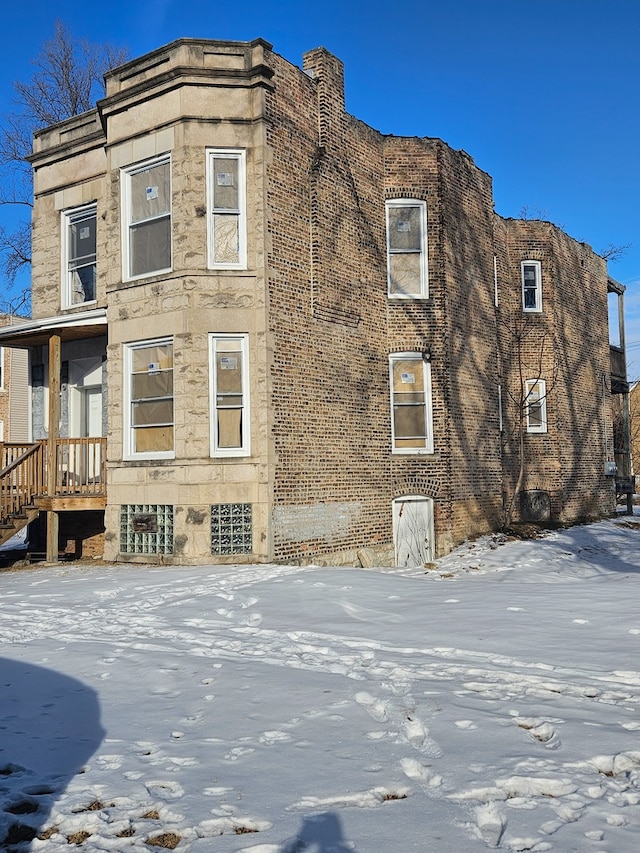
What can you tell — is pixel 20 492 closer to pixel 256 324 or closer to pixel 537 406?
pixel 256 324

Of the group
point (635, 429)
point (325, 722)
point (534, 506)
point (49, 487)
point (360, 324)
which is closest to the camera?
point (325, 722)

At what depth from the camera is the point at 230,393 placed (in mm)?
12891

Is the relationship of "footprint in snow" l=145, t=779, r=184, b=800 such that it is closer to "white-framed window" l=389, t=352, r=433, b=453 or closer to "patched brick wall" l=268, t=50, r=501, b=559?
"patched brick wall" l=268, t=50, r=501, b=559

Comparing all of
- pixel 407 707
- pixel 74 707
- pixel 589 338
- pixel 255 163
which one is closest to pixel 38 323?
pixel 255 163

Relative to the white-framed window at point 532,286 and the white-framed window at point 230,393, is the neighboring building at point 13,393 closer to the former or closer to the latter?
the white-framed window at point 532,286

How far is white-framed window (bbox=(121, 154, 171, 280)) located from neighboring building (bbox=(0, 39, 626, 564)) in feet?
0.12

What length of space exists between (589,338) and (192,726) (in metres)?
20.8

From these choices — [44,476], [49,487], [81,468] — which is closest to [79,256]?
[81,468]

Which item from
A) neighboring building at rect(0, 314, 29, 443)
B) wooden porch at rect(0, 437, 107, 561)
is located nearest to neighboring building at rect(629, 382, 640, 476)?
neighboring building at rect(0, 314, 29, 443)

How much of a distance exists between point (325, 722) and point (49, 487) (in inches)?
411

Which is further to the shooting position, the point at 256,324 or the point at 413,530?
the point at 413,530

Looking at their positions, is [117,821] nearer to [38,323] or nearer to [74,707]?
[74,707]

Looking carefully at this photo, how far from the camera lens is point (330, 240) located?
14.5m

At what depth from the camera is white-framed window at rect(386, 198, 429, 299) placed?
638 inches
